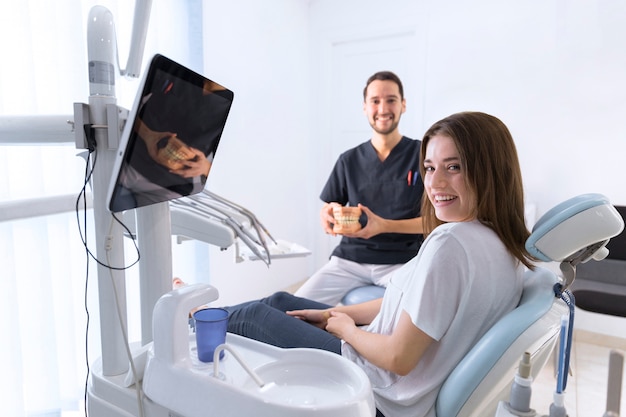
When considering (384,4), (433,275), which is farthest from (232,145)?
(433,275)

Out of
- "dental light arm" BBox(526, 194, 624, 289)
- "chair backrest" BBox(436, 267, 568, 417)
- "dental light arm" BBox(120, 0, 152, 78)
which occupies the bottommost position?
"chair backrest" BBox(436, 267, 568, 417)

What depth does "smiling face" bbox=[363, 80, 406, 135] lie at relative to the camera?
2.20m

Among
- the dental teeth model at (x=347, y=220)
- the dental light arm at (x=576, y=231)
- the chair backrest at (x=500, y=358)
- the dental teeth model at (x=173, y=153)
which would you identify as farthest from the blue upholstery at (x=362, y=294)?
the dental teeth model at (x=173, y=153)

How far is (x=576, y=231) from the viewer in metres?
0.73

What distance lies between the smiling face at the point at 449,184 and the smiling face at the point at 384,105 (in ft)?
3.83

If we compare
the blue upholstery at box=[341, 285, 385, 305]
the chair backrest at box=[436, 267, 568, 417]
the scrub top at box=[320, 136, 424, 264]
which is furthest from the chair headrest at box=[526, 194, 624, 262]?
the scrub top at box=[320, 136, 424, 264]

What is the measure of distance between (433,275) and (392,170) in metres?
1.39

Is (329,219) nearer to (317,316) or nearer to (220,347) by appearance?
(317,316)

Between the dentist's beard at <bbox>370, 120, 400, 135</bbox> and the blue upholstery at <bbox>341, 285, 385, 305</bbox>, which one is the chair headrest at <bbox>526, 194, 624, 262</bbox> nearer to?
the blue upholstery at <bbox>341, 285, 385, 305</bbox>

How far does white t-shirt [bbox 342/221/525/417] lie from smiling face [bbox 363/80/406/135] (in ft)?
4.32

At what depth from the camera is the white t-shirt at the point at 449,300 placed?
91 centimetres

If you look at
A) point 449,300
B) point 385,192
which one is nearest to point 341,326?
point 449,300

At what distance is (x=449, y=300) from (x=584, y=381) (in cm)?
173

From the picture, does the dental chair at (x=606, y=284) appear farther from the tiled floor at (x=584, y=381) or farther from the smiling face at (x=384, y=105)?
the smiling face at (x=384, y=105)
